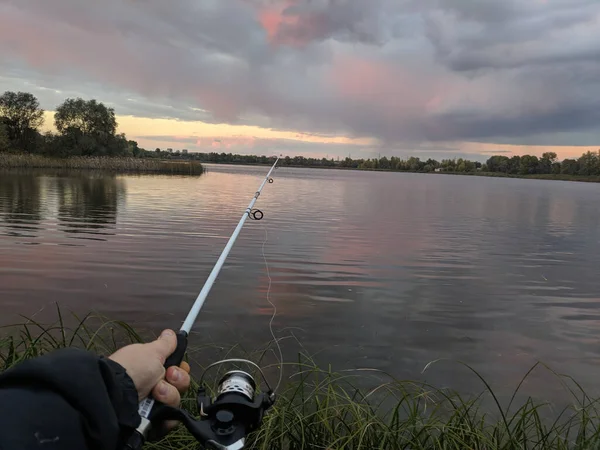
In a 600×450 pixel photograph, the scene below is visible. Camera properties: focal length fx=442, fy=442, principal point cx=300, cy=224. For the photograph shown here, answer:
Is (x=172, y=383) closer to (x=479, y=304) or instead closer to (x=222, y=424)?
(x=222, y=424)

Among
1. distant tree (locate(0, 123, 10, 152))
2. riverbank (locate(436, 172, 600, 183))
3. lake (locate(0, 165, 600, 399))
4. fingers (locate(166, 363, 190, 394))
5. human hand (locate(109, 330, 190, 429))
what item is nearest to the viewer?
human hand (locate(109, 330, 190, 429))

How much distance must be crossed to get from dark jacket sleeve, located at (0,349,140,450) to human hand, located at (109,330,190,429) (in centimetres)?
16

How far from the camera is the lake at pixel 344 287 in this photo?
6.27m

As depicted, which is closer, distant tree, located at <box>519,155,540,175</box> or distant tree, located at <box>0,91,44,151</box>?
distant tree, located at <box>0,91,44,151</box>

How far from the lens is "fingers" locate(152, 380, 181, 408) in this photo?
5.08ft

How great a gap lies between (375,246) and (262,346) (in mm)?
8457

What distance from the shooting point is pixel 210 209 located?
21.3 metres

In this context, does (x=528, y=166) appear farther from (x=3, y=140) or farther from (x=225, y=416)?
(x=225, y=416)

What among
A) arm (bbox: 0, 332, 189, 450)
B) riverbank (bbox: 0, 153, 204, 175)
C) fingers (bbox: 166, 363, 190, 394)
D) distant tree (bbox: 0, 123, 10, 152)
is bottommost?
fingers (bbox: 166, 363, 190, 394)

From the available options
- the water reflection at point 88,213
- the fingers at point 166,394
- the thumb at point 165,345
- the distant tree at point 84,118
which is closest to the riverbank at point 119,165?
the distant tree at point 84,118

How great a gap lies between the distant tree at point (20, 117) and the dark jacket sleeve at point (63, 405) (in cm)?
8652

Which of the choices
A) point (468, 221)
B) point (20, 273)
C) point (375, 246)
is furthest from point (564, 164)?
point (20, 273)

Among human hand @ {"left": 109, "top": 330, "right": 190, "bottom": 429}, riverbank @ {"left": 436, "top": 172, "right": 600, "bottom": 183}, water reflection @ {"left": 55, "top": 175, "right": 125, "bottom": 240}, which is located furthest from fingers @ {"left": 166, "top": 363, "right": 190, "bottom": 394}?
riverbank @ {"left": 436, "top": 172, "right": 600, "bottom": 183}

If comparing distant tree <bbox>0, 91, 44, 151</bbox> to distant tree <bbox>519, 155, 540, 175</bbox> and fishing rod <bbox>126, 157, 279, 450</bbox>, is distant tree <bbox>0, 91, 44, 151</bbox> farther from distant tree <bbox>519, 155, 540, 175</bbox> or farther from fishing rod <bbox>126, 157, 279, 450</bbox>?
distant tree <bbox>519, 155, 540, 175</bbox>
